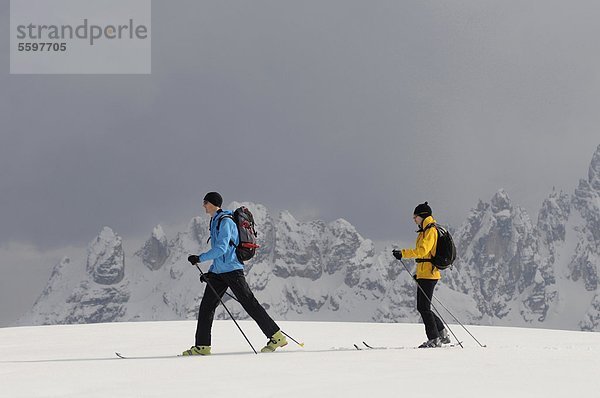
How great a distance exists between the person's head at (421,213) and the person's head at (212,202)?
2.76m

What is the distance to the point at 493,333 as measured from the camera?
1812 centimetres

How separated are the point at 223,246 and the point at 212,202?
2.26 feet

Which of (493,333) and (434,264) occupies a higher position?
(434,264)

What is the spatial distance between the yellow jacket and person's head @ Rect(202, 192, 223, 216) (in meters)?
2.60

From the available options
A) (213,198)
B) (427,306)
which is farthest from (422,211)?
(213,198)

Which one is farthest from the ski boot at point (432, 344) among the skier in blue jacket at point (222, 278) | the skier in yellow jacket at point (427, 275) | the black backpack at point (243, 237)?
the black backpack at point (243, 237)

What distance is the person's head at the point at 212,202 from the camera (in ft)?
35.3

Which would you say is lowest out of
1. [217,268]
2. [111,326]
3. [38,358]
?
[111,326]

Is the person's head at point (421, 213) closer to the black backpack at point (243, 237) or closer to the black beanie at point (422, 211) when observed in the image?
the black beanie at point (422, 211)

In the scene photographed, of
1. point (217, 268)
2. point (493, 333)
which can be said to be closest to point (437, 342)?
point (217, 268)

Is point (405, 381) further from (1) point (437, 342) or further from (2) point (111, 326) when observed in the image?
(2) point (111, 326)

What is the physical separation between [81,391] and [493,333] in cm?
1241

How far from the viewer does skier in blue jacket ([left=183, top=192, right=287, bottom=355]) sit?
1043cm

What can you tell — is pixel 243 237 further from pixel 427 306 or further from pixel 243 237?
pixel 427 306
